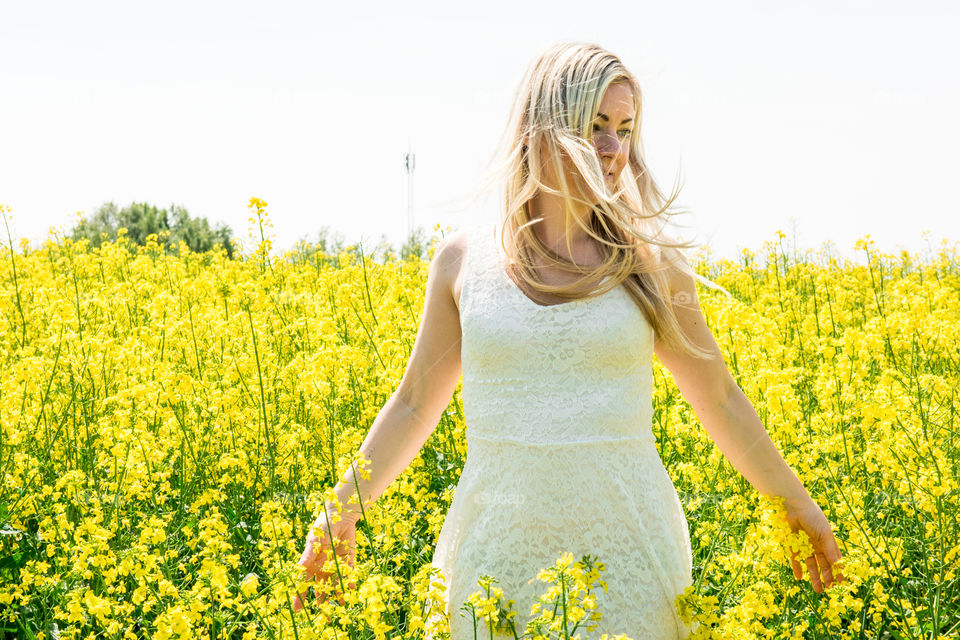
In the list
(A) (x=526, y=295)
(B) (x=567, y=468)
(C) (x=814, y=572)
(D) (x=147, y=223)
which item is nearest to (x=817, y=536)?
(C) (x=814, y=572)

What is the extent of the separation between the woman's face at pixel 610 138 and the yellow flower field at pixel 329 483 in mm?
699

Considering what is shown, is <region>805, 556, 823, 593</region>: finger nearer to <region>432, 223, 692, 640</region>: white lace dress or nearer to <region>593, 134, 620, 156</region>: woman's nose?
<region>432, 223, 692, 640</region>: white lace dress

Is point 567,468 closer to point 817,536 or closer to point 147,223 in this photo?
point 817,536

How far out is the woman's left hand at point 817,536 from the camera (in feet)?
6.04

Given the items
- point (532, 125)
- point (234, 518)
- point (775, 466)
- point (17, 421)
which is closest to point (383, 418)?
point (532, 125)

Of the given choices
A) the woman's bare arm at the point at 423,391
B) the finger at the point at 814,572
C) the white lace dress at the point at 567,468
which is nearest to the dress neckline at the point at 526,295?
the white lace dress at the point at 567,468

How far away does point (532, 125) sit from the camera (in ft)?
5.81

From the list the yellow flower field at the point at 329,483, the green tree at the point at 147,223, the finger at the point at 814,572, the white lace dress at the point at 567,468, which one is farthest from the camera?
the green tree at the point at 147,223

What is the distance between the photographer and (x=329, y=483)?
10.9 feet

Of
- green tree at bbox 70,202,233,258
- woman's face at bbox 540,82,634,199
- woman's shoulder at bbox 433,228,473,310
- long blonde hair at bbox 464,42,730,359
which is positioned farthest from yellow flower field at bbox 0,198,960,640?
green tree at bbox 70,202,233,258

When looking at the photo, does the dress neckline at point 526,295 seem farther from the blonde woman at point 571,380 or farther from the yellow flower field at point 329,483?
the yellow flower field at point 329,483

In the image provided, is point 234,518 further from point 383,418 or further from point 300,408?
point 383,418

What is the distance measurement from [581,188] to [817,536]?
0.85 m

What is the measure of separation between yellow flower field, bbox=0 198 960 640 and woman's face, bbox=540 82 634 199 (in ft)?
2.29
